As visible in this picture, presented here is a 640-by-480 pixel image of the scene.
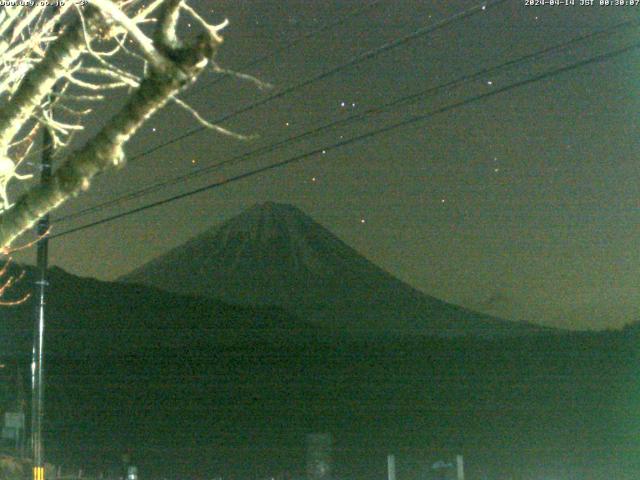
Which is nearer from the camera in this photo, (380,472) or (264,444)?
(380,472)

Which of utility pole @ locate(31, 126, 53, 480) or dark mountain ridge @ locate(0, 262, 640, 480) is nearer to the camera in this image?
utility pole @ locate(31, 126, 53, 480)

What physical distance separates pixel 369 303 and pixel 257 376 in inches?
4344

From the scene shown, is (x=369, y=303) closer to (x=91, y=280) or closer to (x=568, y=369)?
(x=91, y=280)

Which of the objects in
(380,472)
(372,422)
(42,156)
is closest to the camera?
(42,156)

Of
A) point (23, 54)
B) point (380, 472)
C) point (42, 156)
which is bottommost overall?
point (380, 472)

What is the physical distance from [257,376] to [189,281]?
120m

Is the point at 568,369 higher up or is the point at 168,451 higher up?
the point at 568,369

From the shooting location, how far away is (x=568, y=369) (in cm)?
6250

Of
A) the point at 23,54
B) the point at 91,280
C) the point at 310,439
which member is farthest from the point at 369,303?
the point at 23,54

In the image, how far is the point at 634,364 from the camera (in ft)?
183

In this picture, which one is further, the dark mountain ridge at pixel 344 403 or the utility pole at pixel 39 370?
the dark mountain ridge at pixel 344 403

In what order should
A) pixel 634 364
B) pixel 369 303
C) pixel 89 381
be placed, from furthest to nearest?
pixel 369 303 → pixel 89 381 → pixel 634 364

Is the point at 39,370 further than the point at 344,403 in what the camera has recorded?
No

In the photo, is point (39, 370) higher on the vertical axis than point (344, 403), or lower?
lower
